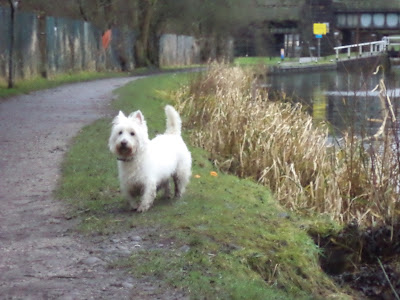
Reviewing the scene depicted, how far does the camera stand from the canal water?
10141mm

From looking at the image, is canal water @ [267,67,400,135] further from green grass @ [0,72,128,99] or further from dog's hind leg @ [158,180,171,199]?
Answer: green grass @ [0,72,128,99]

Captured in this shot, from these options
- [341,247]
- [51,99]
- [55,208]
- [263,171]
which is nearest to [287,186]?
[263,171]

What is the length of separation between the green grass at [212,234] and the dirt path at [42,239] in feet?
0.73

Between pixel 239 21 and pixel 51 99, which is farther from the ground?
pixel 239 21

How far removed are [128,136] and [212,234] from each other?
1.36 metres

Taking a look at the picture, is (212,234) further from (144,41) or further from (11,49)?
(144,41)

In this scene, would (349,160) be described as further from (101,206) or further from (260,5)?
(260,5)

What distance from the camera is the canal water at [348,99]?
399 inches

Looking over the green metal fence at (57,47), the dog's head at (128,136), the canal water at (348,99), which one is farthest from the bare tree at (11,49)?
the dog's head at (128,136)

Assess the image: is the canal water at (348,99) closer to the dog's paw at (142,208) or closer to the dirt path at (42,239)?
the dog's paw at (142,208)

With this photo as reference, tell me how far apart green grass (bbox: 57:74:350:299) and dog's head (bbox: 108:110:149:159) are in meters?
0.67

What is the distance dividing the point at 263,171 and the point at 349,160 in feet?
5.23

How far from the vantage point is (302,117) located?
51.3ft

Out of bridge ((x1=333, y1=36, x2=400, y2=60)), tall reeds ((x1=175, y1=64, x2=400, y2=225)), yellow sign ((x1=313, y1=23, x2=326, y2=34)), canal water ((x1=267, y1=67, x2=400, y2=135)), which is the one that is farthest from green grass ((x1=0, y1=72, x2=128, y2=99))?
yellow sign ((x1=313, y1=23, x2=326, y2=34))
